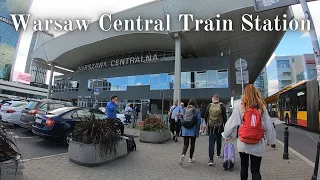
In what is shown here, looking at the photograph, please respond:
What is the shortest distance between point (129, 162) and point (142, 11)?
20944mm

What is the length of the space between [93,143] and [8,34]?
10423 cm

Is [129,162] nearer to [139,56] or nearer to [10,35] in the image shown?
[139,56]

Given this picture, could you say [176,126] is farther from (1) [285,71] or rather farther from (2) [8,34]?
(2) [8,34]

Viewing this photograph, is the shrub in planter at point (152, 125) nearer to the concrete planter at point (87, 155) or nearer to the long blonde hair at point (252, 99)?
the concrete planter at point (87, 155)

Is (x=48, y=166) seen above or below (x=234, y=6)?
below

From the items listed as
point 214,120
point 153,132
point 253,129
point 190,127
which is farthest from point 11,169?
point 153,132

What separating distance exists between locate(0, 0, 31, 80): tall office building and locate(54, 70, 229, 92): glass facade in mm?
59025

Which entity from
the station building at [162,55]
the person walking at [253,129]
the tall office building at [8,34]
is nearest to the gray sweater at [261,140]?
the person walking at [253,129]

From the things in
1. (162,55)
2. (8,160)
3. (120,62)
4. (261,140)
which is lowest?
(8,160)

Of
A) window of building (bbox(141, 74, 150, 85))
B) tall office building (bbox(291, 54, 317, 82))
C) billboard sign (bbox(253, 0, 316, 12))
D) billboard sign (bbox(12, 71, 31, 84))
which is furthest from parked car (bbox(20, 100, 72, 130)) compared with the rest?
billboard sign (bbox(12, 71, 31, 84))

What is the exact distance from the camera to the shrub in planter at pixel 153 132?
33.7ft

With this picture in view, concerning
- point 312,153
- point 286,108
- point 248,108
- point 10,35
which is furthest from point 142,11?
point 10,35

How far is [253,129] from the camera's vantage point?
3.56 meters

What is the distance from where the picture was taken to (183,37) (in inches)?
1021
